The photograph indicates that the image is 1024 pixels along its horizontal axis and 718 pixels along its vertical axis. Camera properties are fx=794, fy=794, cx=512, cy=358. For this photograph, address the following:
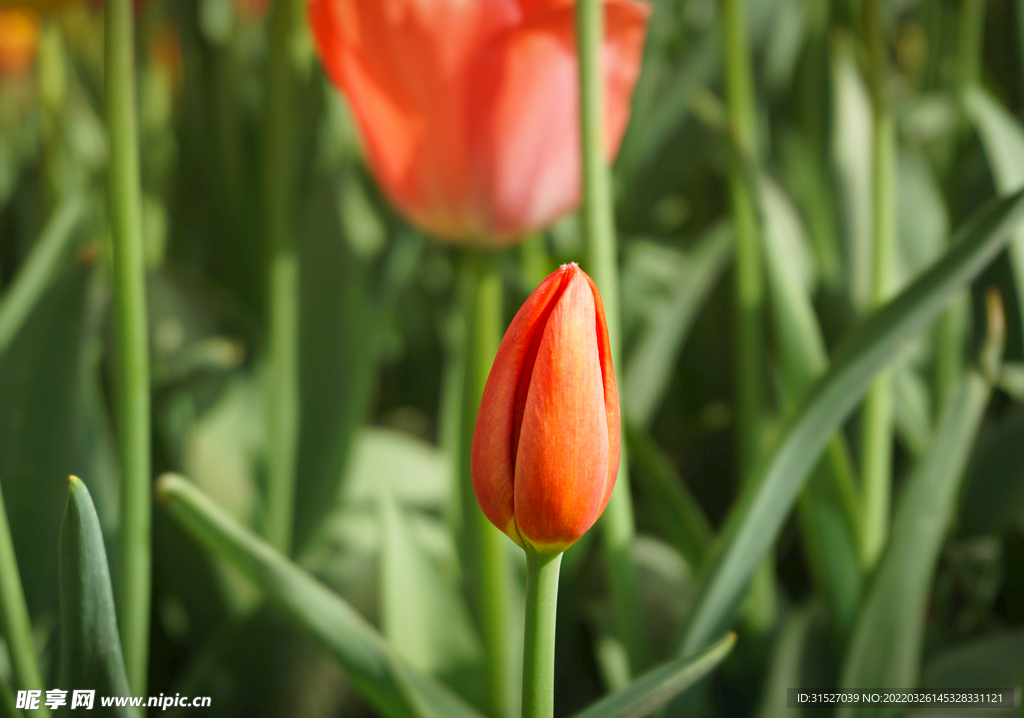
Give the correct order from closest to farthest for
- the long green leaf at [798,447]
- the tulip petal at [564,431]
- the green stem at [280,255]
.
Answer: the tulip petal at [564,431], the long green leaf at [798,447], the green stem at [280,255]

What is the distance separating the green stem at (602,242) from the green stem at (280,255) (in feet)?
0.61

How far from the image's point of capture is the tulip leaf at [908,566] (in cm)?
32

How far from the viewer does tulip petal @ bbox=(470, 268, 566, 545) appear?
17cm

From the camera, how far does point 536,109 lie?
0.34 metres

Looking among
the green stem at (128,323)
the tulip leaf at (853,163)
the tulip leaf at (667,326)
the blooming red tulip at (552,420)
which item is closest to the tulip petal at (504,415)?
the blooming red tulip at (552,420)

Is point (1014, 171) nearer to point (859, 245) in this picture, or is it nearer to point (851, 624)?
point (859, 245)

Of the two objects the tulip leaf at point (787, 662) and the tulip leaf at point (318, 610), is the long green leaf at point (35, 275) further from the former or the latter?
→ the tulip leaf at point (787, 662)

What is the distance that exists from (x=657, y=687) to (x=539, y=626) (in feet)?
0.16

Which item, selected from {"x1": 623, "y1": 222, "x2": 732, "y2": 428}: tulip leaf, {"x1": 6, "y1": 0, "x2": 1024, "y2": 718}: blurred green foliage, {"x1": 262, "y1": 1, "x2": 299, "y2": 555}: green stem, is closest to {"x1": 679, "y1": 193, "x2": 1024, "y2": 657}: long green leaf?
{"x1": 6, "y1": 0, "x2": 1024, "y2": 718}: blurred green foliage

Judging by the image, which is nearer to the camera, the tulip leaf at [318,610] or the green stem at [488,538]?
the tulip leaf at [318,610]

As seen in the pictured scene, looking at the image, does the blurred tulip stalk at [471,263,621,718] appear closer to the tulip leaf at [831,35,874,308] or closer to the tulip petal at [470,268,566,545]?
the tulip petal at [470,268,566,545]

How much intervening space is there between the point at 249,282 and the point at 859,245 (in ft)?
1.57

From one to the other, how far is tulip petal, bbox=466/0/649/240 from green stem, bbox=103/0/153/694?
0.46 ft

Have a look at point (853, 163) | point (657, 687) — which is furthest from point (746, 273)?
point (657, 687)
